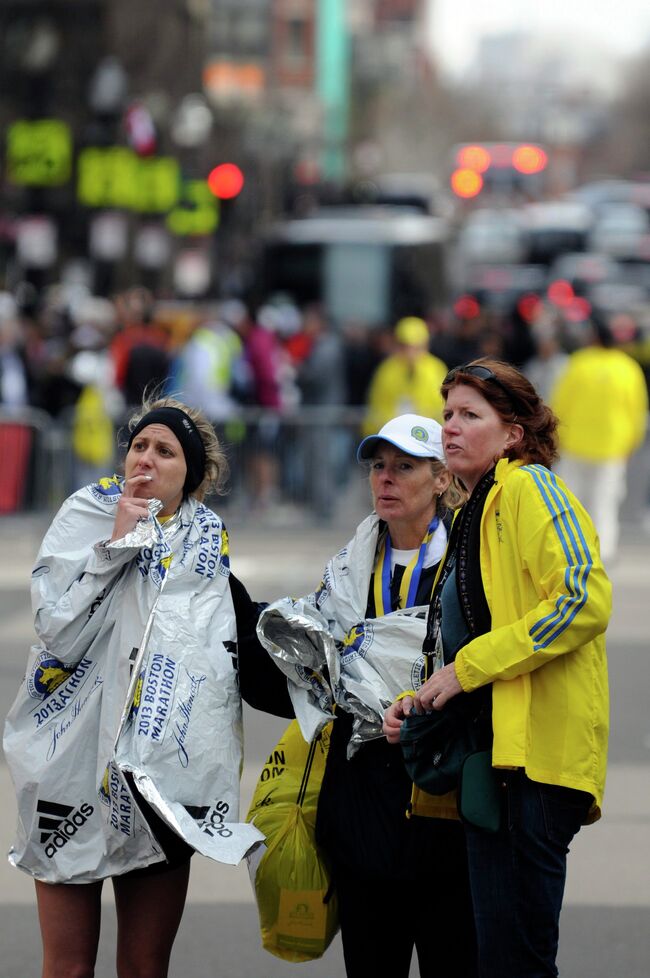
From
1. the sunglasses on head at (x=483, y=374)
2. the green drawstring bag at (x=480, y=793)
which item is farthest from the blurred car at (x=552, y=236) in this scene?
the green drawstring bag at (x=480, y=793)

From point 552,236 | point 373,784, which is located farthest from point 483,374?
point 552,236

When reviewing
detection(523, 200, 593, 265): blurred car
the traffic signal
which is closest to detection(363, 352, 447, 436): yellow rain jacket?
the traffic signal

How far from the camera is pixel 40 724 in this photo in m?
4.05

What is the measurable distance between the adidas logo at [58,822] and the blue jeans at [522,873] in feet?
3.20

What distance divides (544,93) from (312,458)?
7315 inches

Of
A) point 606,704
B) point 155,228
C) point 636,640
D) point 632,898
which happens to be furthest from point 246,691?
point 155,228

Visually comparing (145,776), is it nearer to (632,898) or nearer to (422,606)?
(422,606)

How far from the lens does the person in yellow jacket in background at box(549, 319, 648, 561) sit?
13.0 m

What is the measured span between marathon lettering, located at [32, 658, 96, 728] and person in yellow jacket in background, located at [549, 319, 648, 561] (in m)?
9.16

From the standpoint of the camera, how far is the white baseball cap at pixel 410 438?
13.8 ft

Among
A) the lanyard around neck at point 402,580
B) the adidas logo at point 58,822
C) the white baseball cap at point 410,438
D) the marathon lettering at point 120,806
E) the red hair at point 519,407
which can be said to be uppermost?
the red hair at point 519,407

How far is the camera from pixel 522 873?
3645 millimetres

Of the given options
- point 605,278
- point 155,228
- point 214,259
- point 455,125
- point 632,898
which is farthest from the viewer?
point 455,125

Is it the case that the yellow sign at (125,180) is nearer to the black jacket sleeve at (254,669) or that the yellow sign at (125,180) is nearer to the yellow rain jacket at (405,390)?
the yellow rain jacket at (405,390)
